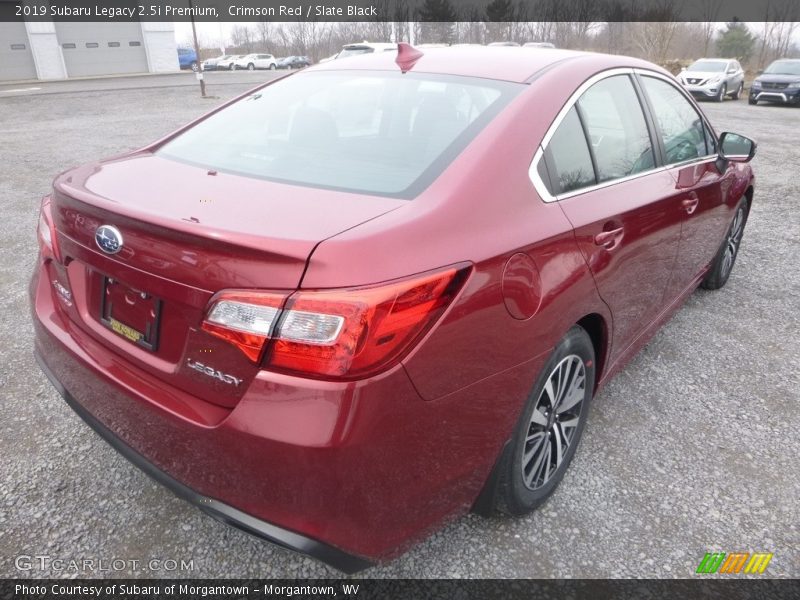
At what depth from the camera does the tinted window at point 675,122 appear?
2921mm

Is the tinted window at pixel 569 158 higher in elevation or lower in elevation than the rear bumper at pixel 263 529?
higher

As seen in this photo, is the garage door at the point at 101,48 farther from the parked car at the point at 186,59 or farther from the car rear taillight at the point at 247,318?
the car rear taillight at the point at 247,318

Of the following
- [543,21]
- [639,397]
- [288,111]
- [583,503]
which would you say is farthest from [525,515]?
[543,21]

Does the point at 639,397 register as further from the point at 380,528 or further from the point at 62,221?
the point at 62,221

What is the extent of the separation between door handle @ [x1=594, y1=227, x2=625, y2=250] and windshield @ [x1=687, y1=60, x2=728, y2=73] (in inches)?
921

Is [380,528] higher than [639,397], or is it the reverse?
[380,528]

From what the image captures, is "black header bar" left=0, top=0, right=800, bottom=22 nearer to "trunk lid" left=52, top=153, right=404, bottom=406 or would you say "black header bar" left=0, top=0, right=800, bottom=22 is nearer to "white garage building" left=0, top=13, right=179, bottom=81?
"white garage building" left=0, top=13, right=179, bottom=81

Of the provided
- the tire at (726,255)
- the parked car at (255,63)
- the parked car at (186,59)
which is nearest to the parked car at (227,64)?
the parked car at (255,63)

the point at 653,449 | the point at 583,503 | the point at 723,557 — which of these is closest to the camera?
the point at 723,557

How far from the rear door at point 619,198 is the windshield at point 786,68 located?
2365cm

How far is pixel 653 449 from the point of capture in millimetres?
2668

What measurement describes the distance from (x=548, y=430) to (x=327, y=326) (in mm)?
1162

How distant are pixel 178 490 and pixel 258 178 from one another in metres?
0.98

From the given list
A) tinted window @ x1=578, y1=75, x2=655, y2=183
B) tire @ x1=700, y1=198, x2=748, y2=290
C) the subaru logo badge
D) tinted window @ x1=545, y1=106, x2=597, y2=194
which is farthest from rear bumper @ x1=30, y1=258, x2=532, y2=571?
tire @ x1=700, y1=198, x2=748, y2=290
